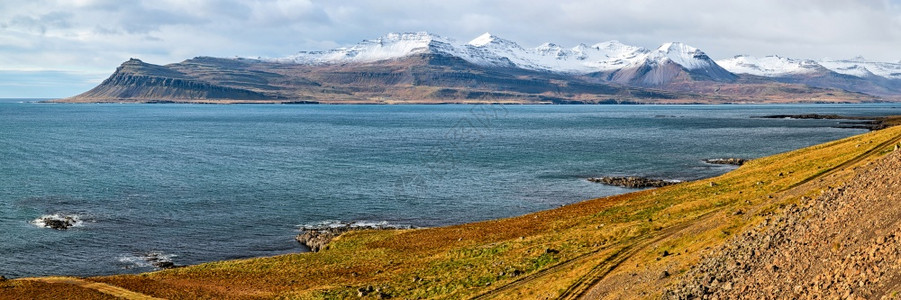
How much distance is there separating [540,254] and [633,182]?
5379cm

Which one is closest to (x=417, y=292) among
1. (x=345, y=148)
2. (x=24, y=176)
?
(x=24, y=176)

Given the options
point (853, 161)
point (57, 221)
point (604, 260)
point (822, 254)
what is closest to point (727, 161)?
point (853, 161)

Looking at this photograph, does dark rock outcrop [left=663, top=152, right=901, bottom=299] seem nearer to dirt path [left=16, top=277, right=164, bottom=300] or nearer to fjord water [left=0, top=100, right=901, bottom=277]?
dirt path [left=16, top=277, right=164, bottom=300]

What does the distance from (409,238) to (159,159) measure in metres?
85.0

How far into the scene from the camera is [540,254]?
136ft

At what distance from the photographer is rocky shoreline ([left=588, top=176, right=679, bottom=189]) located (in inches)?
3538

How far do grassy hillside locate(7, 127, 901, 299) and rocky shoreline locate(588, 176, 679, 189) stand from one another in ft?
94.3

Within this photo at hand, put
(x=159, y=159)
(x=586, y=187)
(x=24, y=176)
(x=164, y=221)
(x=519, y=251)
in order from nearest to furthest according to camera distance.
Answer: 1. (x=519, y=251)
2. (x=164, y=221)
3. (x=586, y=187)
4. (x=24, y=176)
5. (x=159, y=159)

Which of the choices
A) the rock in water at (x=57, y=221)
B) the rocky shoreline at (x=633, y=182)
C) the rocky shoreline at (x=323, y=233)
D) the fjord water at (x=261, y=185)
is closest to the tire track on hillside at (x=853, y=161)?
the fjord water at (x=261, y=185)

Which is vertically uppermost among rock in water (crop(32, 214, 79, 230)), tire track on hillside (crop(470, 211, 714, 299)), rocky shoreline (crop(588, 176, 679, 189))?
tire track on hillside (crop(470, 211, 714, 299))

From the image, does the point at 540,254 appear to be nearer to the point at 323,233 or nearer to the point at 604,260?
the point at 604,260

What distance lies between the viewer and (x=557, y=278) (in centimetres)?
3531

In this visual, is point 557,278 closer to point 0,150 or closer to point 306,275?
point 306,275

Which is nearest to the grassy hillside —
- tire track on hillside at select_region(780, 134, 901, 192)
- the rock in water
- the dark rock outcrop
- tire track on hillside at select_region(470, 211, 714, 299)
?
tire track on hillside at select_region(470, 211, 714, 299)
